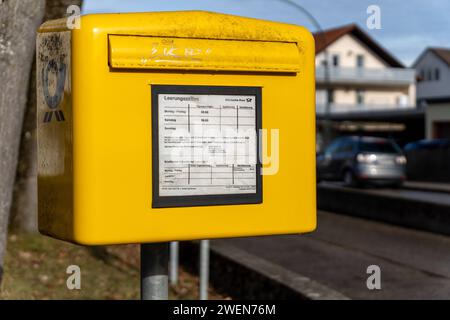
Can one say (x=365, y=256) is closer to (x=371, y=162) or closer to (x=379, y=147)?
(x=371, y=162)

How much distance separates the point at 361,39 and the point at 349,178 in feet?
153

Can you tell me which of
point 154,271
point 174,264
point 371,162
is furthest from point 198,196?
point 371,162

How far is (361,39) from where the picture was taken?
7112cm

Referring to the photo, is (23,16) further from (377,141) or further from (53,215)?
(377,141)

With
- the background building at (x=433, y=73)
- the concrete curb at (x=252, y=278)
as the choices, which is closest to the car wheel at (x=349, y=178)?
the concrete curb at (x=252, y=278)

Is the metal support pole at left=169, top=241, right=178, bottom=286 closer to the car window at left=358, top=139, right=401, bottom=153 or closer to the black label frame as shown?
the black label frame

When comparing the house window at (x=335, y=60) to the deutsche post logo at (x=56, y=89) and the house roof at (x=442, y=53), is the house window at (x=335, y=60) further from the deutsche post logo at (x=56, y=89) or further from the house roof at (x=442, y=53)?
the deutsche post logo at (x=56, y=89)

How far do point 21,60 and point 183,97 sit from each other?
6.67 feet

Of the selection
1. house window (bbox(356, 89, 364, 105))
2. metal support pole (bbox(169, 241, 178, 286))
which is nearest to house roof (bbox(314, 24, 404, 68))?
house window (bbox(356, 89, 364, 105))

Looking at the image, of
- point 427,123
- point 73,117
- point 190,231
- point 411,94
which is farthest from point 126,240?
point 411,94

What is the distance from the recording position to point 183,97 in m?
2.71

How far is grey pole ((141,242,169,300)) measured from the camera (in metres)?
2.79

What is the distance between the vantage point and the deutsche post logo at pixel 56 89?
273 cm

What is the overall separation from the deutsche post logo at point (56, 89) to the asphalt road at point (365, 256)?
477 cm
